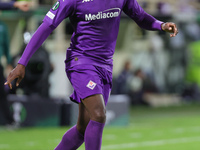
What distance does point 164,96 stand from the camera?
20.1 meters

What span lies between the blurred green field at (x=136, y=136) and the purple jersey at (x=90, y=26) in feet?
10.3

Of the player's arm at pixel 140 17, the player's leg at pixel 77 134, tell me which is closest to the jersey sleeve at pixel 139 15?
the player's arm at pixel 140 17

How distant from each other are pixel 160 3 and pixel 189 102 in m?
3.73

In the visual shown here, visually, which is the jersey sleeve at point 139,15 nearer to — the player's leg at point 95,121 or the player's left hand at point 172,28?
the player's left hand at point 172,28

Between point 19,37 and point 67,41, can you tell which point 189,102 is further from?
point 19,37

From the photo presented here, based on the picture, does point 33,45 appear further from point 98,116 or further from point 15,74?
point 98,116

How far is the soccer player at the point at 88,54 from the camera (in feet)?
16.5

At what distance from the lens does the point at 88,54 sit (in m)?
5.25

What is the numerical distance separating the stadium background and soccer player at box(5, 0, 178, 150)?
3.04 metres

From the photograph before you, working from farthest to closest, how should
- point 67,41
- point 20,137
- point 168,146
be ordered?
point 67,41
point 20,137
point 168,146

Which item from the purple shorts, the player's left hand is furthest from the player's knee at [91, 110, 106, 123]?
the player's left hand

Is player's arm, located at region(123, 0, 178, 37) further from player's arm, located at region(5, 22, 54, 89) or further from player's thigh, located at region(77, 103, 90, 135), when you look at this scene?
player's thigh, located at region(77, 103, 90, 135)

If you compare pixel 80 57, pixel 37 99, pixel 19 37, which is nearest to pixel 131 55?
pixel 19 37

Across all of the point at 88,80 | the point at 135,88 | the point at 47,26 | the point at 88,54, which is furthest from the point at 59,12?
the point at 135,88
